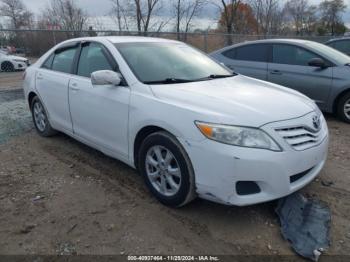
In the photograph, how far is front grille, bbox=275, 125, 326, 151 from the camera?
9.57ft

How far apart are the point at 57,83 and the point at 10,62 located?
464 inches

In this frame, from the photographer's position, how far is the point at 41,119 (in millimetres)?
5488

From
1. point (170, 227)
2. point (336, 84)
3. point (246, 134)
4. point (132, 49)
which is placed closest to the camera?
point (246, 134)

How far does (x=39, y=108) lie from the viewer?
17.9 feet

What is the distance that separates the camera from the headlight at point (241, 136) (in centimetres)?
279

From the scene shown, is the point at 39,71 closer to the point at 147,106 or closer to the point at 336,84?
the point at 147,106

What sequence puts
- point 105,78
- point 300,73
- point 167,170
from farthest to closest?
point 300,73 < point 105,78 < point 167,170

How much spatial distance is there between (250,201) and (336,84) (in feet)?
14.3

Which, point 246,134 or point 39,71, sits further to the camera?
point 39,71

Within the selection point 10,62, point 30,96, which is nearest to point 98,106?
point 30,96

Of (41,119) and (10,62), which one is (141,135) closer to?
(41,119)

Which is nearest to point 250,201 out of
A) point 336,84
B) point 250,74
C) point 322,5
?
point 336,84

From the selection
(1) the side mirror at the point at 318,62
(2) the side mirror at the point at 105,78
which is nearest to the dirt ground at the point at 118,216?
(2) the side mirror at the point at 105,78

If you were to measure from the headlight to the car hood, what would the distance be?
6cm
